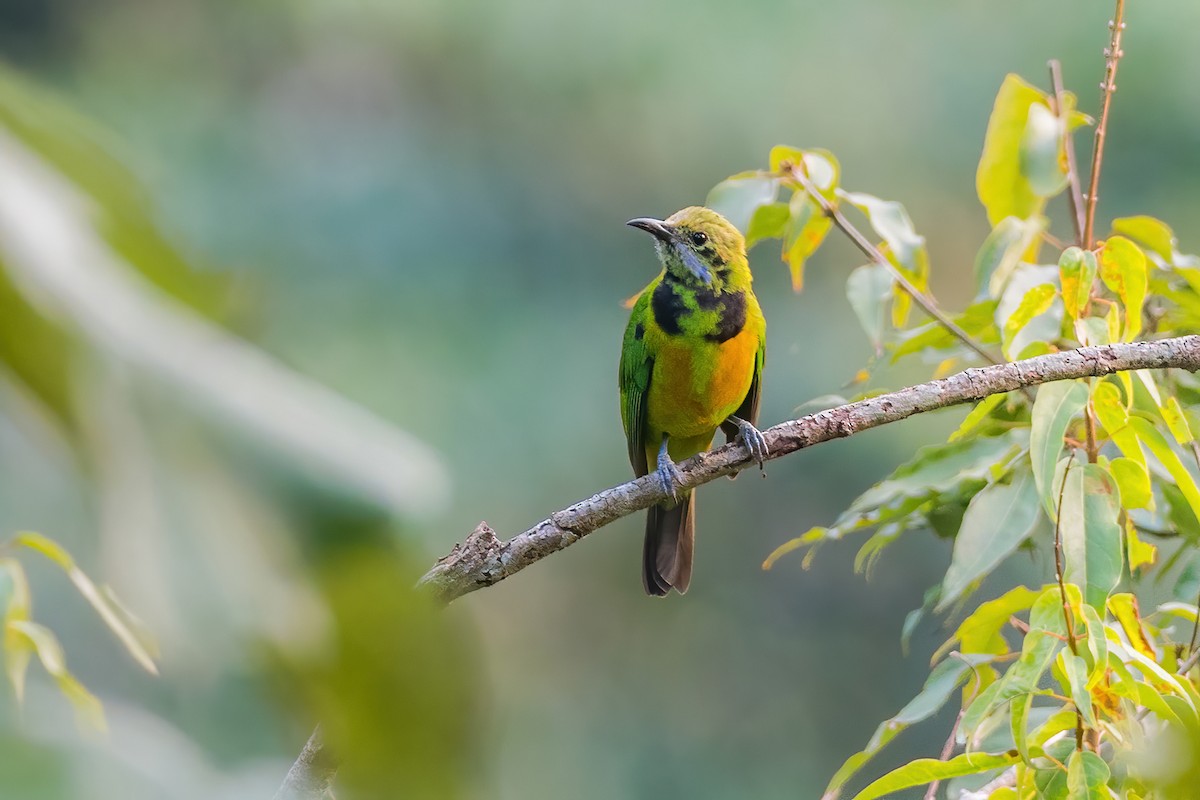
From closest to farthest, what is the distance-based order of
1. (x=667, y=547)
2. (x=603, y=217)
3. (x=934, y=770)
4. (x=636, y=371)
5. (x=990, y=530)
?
(x=934, y=770) → (x=990, y=530) → (x=636, y=371) → (x=667, y=547) → (x=603, y=217)

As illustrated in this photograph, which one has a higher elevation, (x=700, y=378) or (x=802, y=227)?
(x=700, y=378)

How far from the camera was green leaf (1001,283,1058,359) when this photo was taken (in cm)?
188

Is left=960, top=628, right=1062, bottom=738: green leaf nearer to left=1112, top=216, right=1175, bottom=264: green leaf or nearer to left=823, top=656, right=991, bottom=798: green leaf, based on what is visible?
left=823, top=656, right=991, bottom=798: green leaf

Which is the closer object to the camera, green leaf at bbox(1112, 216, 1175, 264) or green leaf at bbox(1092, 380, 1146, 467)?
green leaf at bbox(1092, 380, 1146, 467)

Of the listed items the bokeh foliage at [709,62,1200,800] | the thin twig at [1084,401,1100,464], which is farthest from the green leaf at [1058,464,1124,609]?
the thin twig at [1084,401,1100,464]

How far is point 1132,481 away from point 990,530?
0.22 meters

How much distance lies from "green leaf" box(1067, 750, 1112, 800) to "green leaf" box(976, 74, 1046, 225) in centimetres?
117

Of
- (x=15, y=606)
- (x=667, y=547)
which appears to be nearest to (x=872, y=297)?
(x=15, y=606)

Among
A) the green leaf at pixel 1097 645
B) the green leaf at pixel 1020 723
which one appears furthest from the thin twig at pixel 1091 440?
the green leaf at pixel 1020 723

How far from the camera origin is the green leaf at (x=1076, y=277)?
1847 mm

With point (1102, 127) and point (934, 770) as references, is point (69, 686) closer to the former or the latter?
point (934, 770)

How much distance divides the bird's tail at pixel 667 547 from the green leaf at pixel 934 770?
2.11 m

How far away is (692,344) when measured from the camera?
3256mm

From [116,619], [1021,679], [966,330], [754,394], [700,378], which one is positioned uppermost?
[754,394]
